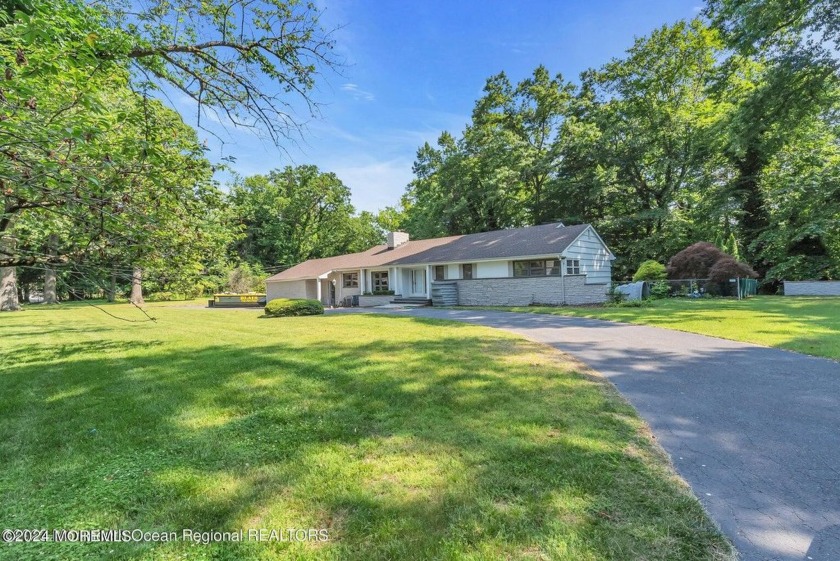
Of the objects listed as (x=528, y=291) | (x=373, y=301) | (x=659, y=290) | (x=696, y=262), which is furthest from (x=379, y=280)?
(x=696, y=262)

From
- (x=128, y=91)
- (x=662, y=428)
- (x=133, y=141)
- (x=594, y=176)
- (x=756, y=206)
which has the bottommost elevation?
(x=662, y=428)

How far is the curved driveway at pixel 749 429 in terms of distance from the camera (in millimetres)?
2416

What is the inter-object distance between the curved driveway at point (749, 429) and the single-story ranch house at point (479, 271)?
39.2 feet

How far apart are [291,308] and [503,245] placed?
12.4 metres

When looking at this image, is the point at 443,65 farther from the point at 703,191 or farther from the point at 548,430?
the point at 703,191

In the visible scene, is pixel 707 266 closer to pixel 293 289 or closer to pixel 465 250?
pixel 465 250

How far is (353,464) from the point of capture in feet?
10.4

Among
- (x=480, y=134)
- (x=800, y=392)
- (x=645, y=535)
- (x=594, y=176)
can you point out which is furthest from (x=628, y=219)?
(x=645, y=535)

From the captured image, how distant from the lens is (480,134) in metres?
32.7

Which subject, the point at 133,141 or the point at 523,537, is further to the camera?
the point at 133,141

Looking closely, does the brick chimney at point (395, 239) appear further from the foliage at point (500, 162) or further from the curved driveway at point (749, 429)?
the curved driveway at point (749, 429)

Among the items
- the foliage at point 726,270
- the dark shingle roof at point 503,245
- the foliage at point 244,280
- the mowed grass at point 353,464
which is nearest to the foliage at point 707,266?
the foliage at point 726,270

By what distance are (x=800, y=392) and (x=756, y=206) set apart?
29788 mm

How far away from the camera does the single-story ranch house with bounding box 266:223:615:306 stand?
19938 mm
